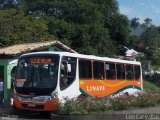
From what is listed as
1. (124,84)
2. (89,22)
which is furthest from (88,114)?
(89,22)

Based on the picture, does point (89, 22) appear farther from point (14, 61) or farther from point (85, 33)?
point (14, 61)

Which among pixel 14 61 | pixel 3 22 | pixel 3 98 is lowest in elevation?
pixel 3 98

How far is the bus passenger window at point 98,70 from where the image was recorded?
21766 mm

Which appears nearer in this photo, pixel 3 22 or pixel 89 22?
pixel 3 22

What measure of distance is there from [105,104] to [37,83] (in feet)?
10.2

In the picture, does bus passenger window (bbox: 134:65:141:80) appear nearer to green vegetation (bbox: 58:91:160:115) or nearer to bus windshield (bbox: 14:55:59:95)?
green vegetation (bbox: 58:91:160:115)

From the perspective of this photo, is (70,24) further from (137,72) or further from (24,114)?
(24,114)

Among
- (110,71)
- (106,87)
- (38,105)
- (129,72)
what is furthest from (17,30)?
(38,105)

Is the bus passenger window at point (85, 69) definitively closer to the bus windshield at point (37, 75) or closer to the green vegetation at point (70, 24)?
the bus windshield at point (37, 75)

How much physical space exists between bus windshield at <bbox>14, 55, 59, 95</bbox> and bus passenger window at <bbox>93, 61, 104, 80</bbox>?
3.79 metres

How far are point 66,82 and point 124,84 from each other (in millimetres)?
7854

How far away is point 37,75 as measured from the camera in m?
18.4

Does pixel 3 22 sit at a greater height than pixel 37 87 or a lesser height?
greater

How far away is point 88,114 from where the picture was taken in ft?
51.2
